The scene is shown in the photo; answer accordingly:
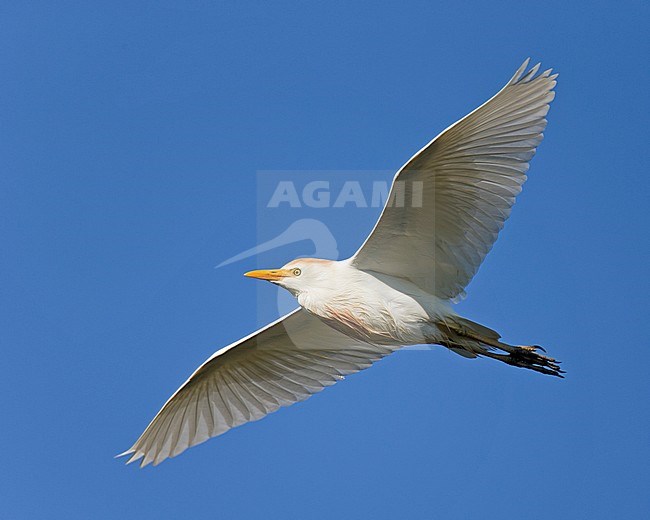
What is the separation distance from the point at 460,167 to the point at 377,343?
2.22 m

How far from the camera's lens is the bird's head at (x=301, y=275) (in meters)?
9.76

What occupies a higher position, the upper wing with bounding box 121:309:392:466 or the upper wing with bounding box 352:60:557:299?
the upper wing with bounding box 352:60:557:299

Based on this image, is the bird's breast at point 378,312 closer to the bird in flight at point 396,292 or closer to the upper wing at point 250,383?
the bird in flight at point 396,292

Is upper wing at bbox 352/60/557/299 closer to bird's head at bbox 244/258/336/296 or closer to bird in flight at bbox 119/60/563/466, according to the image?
bird in flight at bbox 119/60/563/466

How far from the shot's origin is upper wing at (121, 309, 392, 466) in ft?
35.4

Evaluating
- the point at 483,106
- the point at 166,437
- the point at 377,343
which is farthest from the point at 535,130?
the point at 166,437

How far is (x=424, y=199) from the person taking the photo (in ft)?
29.7

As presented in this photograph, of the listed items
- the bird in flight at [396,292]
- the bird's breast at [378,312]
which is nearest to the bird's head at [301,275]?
the bird in flight at [396,292]

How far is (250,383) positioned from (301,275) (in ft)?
6.17

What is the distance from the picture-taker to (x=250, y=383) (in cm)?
1111

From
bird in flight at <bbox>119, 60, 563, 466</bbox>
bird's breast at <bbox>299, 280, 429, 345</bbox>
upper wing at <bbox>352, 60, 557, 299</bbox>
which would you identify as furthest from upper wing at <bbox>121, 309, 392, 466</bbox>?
upper wing at <bbox>352, 60, 557, 299</bbox>

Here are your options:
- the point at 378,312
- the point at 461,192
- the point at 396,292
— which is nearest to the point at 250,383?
the point at 378,312

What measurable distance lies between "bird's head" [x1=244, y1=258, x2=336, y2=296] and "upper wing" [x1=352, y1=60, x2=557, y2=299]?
360mm

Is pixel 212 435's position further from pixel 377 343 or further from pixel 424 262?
pixel 424 262
